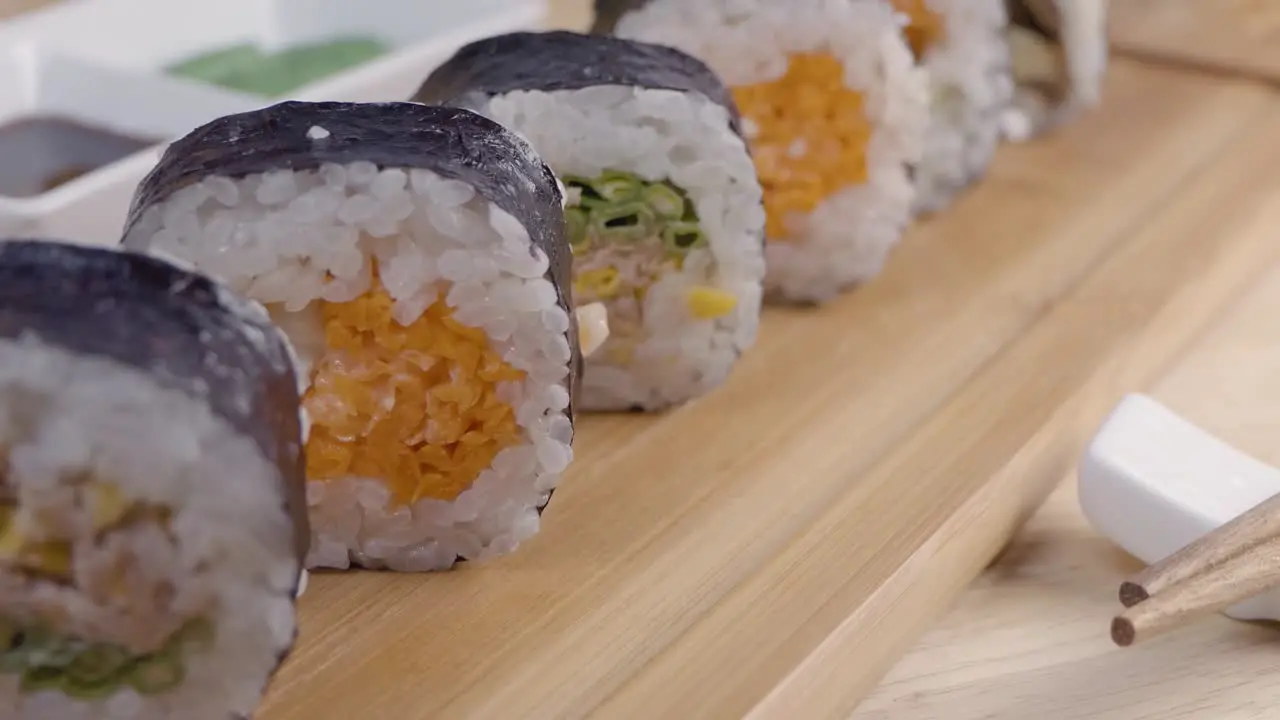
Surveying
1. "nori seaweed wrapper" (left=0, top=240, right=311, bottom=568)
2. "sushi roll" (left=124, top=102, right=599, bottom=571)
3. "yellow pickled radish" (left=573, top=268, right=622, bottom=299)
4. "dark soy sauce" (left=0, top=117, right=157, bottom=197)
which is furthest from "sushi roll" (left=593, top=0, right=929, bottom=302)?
"nori seaweed wrapper" (left=0, top=240, right=311, bottom=568)

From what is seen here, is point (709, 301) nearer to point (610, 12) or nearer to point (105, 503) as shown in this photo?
point (610, 12)

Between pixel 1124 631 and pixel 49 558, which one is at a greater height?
pixel 49 558

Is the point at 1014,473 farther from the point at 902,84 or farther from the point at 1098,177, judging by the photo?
the point at 1098,177

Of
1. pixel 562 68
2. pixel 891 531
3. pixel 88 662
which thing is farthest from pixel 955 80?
pixel 88 662

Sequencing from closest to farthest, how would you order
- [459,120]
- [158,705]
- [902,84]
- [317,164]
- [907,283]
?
[158,705], [317,164], [459,120], [902,84], [907,283]

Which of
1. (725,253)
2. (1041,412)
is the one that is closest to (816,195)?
Answer: (725,253)

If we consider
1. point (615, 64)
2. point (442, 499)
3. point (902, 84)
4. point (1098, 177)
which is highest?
point (615, 64)
